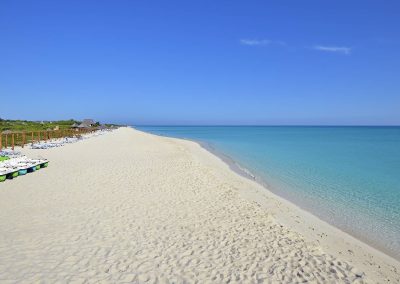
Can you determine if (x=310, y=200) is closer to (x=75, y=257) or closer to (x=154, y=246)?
(x=154, y=246)

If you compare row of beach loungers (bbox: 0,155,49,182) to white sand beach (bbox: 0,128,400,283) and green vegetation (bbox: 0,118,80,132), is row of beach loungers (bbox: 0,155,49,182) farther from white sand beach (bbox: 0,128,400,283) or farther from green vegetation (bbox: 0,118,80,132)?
green vegetation (bbox: 0,118,80,132)

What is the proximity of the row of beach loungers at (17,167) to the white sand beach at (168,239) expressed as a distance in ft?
2.95

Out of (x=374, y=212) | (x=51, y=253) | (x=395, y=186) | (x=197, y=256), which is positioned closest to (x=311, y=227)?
(x=374, y=212)

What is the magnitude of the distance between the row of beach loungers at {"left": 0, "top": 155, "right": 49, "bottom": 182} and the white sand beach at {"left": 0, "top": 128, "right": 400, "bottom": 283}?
900 mm

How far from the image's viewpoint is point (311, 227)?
27.9 feet

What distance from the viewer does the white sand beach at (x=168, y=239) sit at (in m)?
5.29

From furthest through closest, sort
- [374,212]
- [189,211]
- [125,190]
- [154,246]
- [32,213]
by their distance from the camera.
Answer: [125,190]
[374,212]
[189,211]
[32,213]
[154,246]

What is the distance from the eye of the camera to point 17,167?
45.2 feet

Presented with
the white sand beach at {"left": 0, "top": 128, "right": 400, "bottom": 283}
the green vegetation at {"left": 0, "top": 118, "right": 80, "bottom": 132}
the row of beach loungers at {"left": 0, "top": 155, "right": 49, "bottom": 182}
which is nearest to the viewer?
the white sand beach at {"left": 0, "top": 128, "right": 400, "bottom": 283}

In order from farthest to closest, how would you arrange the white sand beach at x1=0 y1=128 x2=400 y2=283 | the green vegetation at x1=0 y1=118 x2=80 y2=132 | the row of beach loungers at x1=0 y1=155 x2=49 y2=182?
1. the green vegetation at x1=0 y1=118 x2=80 y2=132
2. the row of beach loungers at x1=0 y1=155 x2=49 y2=182
3. the white sand beach at x1=0 y1=128 x2=400 y2=283

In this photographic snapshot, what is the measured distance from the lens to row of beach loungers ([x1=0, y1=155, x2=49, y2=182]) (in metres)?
12.8

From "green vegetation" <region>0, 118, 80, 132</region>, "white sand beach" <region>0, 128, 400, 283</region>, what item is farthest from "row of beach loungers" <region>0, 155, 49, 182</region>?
"green vegetation" <region>0, 118, 80, 132</region>

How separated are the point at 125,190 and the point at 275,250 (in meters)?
6.51

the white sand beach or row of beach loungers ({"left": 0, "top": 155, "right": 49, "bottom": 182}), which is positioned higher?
row of beach loungers ({"left": 0, "top": 155, "right": 49, "bottom": 182})
